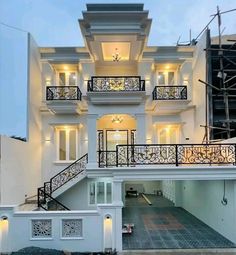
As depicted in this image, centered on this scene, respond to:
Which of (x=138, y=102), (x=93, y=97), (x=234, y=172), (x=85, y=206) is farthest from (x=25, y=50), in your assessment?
(x=234, y=172)

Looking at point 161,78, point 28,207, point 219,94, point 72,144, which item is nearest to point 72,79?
point 72,144

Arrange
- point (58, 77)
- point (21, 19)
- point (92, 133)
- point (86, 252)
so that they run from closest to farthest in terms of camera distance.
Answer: point (86, 252), point (92, 133), point (21, 19), point (58, 77)

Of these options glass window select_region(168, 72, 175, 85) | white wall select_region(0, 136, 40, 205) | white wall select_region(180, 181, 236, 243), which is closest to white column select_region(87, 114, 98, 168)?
white wall select_region(0, 136, 40, 205)

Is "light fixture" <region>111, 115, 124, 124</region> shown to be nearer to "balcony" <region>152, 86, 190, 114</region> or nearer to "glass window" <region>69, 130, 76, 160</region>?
"balcony" <region>152, 86, 190, 114</region>

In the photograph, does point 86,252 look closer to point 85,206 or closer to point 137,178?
point 137,178

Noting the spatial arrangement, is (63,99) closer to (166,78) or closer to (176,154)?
(166,78)

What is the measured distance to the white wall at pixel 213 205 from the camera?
26.5 ft

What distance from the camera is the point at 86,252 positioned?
7.42 metres

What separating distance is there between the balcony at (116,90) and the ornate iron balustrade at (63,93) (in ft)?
5.17

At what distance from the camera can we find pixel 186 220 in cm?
1086

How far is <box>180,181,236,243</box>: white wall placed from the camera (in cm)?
808

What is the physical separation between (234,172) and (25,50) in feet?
33.4

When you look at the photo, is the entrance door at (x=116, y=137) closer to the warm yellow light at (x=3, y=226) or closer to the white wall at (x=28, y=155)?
the white wall at (x=28, y=155)

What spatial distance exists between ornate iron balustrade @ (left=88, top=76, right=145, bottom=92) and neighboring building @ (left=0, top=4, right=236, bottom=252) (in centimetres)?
4
